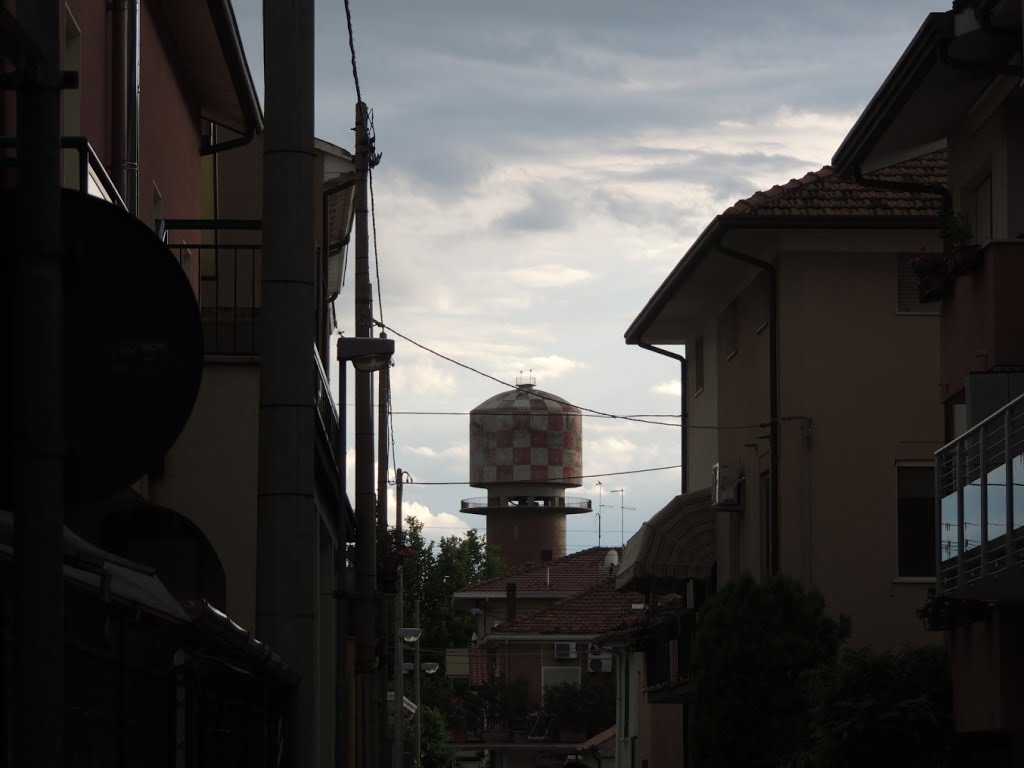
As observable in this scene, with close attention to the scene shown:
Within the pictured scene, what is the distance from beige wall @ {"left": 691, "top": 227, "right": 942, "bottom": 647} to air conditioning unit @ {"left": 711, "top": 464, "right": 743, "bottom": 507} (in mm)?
2791

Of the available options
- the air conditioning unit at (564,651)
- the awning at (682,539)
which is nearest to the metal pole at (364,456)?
the awning at (682,539)

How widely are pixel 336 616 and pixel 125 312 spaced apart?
1867 cm

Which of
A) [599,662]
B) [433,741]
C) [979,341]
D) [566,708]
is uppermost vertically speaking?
[979,341]

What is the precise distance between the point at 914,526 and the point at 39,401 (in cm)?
2238

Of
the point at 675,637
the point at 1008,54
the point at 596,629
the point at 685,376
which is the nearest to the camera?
the point at 1008,54

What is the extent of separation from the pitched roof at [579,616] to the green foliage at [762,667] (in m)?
38.3

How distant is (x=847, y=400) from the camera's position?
82.3 ft

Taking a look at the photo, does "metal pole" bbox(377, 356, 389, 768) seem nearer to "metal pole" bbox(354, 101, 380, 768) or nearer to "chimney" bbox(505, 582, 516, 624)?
"metal pole" bbox(354, 101, 380, 768)

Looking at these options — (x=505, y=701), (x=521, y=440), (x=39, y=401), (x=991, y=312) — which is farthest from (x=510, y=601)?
(x=39, y=401)

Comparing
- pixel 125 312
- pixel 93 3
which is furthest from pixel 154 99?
pixel 125 312

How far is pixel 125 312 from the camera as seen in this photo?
12.1 ft

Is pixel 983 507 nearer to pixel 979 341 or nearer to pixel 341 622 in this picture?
pixel 979 341

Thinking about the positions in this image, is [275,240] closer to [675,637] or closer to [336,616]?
[336,616]

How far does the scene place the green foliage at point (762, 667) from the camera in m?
22.1
